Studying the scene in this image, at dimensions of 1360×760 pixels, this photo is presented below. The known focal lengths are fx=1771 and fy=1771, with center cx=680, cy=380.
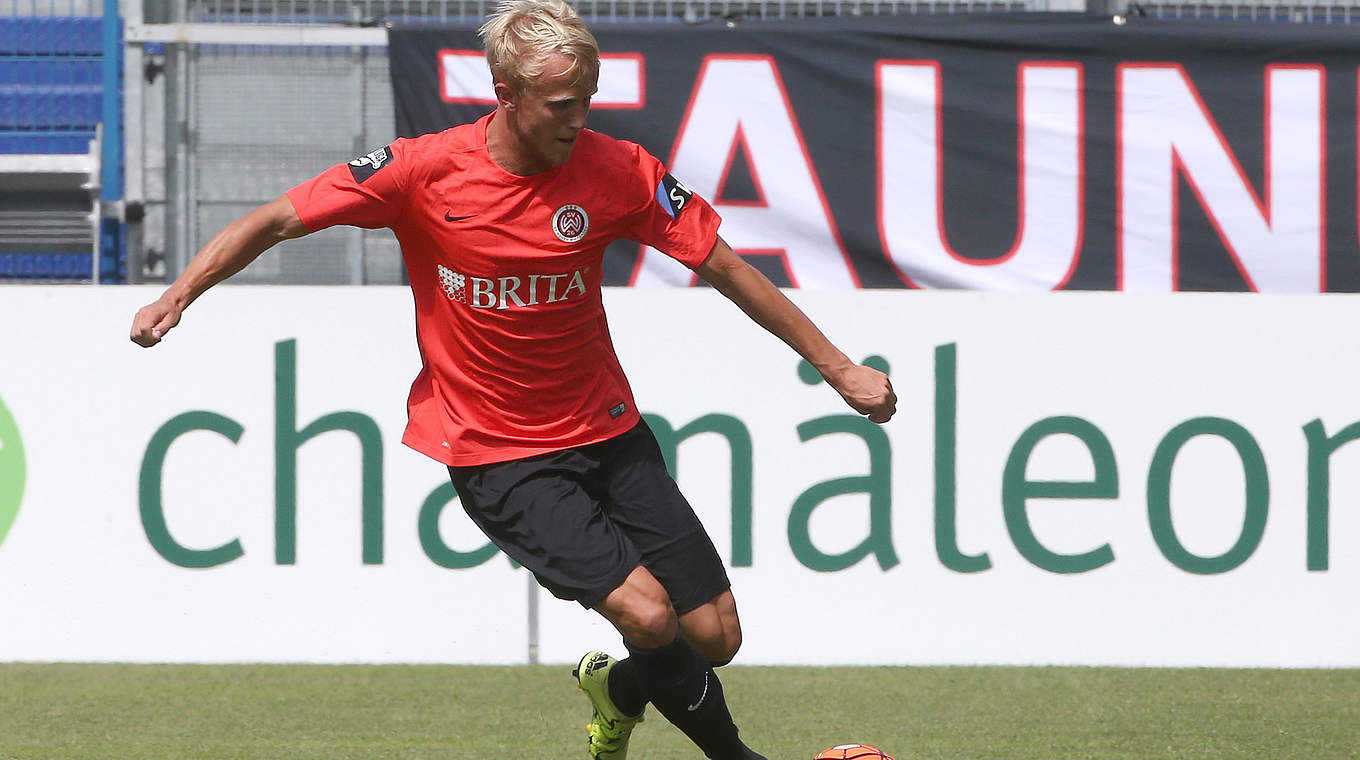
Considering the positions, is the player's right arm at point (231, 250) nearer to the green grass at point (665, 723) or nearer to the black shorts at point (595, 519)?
the black shorts at point (595, 519)

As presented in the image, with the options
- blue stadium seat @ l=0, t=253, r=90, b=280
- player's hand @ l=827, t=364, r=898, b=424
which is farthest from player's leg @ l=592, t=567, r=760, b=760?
blue stadium seat @ l=0, t=253, r=90, b=280

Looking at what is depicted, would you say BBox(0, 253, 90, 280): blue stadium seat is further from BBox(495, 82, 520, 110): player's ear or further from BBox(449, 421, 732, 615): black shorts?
BBox(495, 82, 520, 110): player's ear

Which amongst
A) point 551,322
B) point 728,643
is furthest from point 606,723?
point 551,322

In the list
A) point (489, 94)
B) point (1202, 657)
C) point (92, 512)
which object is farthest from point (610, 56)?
point (1202, 657)

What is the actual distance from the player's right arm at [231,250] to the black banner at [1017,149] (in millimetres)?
3931

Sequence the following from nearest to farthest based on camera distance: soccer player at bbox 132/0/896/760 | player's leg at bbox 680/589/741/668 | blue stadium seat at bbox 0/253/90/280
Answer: soccer player at bbox 132/0/896/760 < player's leg at bbox 680/589/741/668 < blue stadium seat at bbox 0/253/90/280

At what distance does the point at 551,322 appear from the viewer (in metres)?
3.90

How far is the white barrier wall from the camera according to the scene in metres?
6.59

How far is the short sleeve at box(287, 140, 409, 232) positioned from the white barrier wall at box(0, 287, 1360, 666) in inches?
114

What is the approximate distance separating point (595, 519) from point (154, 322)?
104cm

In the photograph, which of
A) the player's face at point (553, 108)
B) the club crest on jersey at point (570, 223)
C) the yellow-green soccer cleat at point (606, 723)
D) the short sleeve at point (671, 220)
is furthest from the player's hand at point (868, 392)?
the yellow-green soccer cleat at point (606, 723)

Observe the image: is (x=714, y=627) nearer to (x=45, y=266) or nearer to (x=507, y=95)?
(x=507, y=95)

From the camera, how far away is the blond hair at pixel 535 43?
360 cm

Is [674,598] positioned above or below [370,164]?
below
